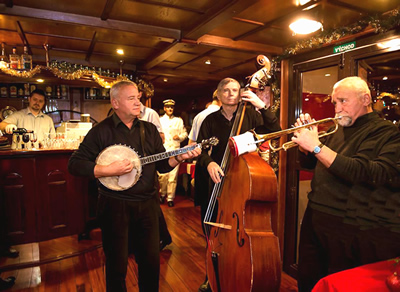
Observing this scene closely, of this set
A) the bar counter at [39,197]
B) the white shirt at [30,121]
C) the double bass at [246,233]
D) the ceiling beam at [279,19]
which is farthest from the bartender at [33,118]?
the double bass at [246,233]

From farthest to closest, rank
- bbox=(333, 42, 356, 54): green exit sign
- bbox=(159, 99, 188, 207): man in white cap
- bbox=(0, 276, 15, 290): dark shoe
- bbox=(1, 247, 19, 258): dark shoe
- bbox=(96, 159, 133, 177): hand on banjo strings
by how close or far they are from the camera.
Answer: bbox=(159, 99, 188, 207): man in white cap → bbox=(1, 247, 19, 258): dark shoe → bbox=(0, 276, 15, 290): dark shoe → bbox=(333, 42, 356, 54): green exit sign → bbox=(96, 159, 133, 177): hand on banjo strings

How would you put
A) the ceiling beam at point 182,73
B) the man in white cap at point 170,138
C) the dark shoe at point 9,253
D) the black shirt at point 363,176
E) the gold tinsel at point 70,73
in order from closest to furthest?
the black shirt at point 363,176 < the dark shoe at point 9,253 < the gold tinsel at point 70,73 < the man in white cap at point 170,138 < the ceiling beam at point 182,73

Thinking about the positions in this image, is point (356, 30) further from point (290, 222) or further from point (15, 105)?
point (15, 105)

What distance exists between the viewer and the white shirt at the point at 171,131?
19.2ft

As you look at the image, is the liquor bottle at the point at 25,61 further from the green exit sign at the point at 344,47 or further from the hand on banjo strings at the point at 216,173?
the green exit sign at the point at 344,47

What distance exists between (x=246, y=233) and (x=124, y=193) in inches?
36.0

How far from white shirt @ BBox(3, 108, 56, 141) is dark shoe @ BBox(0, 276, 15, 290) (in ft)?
7.33

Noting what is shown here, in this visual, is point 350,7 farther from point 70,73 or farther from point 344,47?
point 70,73

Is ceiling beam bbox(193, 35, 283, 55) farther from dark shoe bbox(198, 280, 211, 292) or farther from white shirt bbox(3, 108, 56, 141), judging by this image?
white shirt bbox(3, 108, 56, 141)

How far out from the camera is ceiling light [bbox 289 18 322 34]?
2588 millimetres

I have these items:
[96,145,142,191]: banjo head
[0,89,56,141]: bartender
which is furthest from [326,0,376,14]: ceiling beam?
[0,89,56,141]: bartender

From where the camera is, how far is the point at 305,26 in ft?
8.73

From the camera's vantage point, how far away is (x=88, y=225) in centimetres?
376

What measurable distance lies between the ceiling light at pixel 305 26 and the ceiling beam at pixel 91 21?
1.34 m
